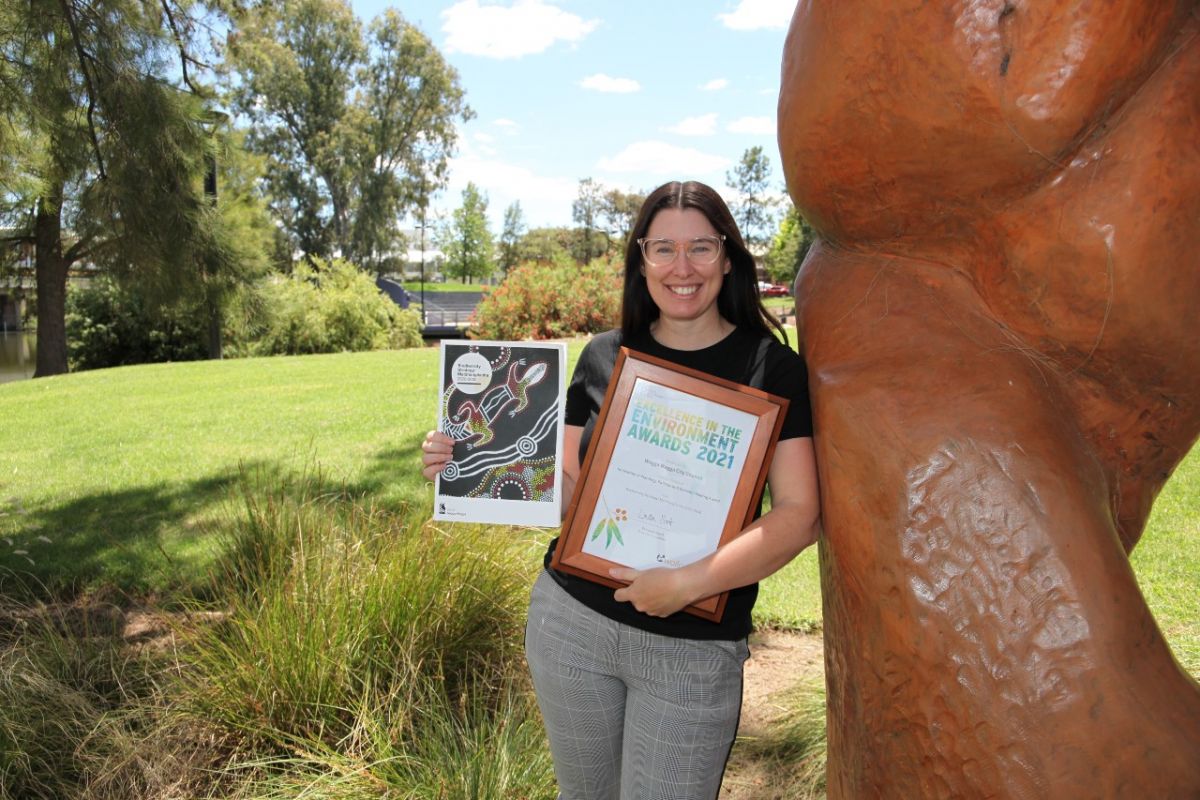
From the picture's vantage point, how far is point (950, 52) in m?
1.40

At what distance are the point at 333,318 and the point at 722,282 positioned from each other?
20206 millimetres

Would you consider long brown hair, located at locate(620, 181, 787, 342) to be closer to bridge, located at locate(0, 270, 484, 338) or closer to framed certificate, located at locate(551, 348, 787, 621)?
framed certificate, located at locate(551, 348, 787, 621)

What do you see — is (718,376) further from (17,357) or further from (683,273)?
(17,357)

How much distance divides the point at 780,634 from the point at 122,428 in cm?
766

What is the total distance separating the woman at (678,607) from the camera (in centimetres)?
174

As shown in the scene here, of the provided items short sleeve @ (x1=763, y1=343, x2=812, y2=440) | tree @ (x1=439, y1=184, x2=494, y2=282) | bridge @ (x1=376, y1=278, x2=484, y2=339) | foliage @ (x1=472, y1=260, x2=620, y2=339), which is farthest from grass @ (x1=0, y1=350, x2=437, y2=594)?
tree @ (x1=439, y1=184, x2=494, y2=282)

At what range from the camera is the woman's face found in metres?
1.90

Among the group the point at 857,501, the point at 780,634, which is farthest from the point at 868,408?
the point at 780,634

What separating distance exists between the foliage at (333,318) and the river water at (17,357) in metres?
5.58

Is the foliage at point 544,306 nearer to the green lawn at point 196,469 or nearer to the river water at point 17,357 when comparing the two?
the green lawn at point 196,469

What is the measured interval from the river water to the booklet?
19.9 m

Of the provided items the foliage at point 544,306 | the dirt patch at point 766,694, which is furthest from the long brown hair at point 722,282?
the foliage at point 544,306

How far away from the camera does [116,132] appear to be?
4199mm

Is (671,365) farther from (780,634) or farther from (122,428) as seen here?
(122,428)
